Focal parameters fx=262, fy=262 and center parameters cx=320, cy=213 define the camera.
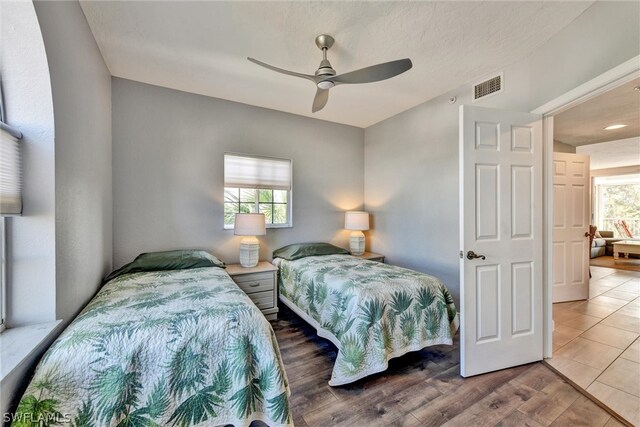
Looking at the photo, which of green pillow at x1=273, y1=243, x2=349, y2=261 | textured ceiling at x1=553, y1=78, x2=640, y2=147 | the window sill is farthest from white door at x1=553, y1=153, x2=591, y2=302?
the window sill

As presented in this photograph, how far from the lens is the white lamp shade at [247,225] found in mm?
3129

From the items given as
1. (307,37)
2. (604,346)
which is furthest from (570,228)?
(307,37)

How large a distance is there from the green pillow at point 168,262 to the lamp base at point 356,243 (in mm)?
1981

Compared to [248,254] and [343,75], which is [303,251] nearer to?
[248,254]

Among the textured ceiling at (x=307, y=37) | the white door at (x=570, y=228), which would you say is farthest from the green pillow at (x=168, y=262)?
the white door at (x=570, y=228)

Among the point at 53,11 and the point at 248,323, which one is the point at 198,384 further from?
the point at 53,11

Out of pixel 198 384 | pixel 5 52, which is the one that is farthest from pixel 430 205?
pixel 5 52

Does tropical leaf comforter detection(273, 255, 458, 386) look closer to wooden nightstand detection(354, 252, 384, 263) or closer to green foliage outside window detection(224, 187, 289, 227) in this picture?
wooden nightstand detection(354, 252, 384, 263)

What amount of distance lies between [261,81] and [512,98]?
2.53 metres

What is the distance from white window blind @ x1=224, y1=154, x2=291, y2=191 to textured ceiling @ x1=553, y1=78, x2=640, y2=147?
3.49 metres

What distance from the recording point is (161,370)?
1275 millimetres

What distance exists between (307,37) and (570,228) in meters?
4.29

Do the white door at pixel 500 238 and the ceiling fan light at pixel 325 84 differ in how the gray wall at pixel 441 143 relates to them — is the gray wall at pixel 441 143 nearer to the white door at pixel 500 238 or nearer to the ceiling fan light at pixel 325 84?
the white door at pixel 500 238

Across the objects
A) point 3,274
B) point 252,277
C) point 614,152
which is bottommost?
point 252,277
